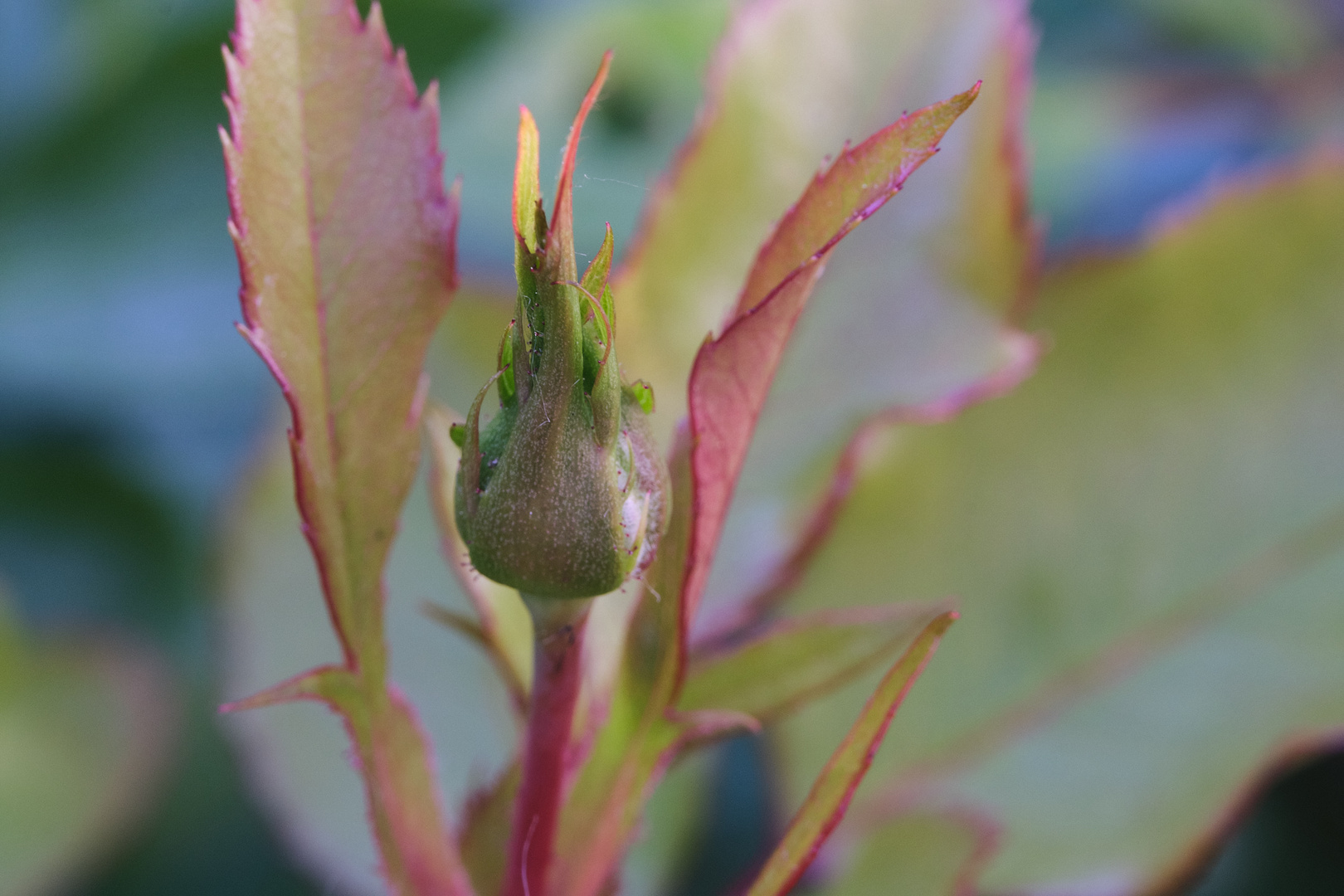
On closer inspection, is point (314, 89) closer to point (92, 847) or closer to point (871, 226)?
point (871, 226)

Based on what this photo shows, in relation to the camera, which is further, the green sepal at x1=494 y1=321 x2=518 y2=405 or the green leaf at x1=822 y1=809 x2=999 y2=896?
the green leaf at x1=822 y1=809 x2=999 y2=896

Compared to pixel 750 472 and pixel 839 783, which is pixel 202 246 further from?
pixel 839 783

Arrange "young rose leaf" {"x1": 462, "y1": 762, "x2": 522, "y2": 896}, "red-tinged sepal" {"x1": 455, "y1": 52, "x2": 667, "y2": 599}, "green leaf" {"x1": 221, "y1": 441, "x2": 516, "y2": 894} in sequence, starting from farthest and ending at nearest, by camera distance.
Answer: "green leaf" {"x1": 221, "y1": 441, "x2": 516, "y2": 894}, "young rose leaf" {"x1": 462, "y1": 762, "x2": 522, "y2": 896}, "red-tinged sepal" {"x1": 455, "y1": 52, "x2": 667, "y2": 599}

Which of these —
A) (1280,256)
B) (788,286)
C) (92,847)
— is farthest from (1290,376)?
(92,847)

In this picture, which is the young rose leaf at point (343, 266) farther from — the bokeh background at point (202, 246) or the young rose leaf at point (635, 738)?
the bokeh background at point (202, 246)

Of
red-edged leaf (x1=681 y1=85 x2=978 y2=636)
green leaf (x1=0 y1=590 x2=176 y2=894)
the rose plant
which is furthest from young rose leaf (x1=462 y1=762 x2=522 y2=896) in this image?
green leaf (x1=0 y1=590 x2=176 y2=894)

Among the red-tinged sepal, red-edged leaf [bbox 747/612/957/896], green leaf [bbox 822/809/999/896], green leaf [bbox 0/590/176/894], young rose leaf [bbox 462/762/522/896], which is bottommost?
green leaf [bbox 822/809/999/896]

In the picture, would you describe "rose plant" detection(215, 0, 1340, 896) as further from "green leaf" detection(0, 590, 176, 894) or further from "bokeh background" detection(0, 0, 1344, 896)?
"green leaf" detection(0, 590, 176, 894)
